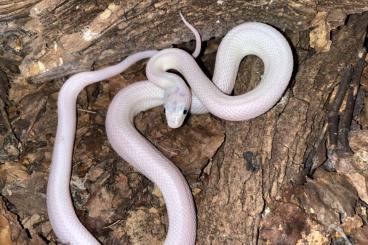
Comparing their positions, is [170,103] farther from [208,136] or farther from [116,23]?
[116,23]

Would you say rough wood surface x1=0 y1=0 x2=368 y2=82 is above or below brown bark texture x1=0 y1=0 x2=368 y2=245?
above

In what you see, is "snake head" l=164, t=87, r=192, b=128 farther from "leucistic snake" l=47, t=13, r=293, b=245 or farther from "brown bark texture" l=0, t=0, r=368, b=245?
"brown bark texture" l=0, t=0, r=368, b=245

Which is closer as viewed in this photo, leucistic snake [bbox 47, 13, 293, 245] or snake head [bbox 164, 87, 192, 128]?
leucistic snake [bbox 47, 13, 293, 245]

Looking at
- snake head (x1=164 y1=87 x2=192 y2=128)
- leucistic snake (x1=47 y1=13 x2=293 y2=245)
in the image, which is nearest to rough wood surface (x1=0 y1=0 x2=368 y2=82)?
leucistic snake (x1=47 y1=13 x2=293 y2=245)

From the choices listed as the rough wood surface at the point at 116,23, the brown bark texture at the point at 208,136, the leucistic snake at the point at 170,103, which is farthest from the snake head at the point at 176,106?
the rough wood surface at the point at 116,23

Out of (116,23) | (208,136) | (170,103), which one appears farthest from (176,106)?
(116,23)

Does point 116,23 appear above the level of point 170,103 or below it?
above

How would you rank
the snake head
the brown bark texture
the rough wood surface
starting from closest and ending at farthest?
the brown bark texture, the rough wood surface, the snake head
